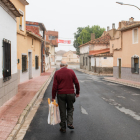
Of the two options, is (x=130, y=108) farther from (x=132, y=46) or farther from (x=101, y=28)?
(x=101, y=28)

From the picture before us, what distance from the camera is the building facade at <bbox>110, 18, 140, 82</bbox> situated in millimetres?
18031

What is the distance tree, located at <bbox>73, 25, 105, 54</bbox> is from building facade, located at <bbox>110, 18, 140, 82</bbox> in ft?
107

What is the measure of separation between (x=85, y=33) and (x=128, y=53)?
39.8 metres

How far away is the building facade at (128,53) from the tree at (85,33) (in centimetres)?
3269

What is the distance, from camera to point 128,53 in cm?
1952

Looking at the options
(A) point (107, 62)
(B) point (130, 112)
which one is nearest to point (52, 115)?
(B) point (130, 112)

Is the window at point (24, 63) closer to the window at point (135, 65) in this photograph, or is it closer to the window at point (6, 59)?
the window at point (6, 59)

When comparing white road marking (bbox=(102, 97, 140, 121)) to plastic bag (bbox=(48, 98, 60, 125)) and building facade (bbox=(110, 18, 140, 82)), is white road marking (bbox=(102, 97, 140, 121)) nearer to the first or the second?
plastic bag (bbox=(48, 98, 60, 125))

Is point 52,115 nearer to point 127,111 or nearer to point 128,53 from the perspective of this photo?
point 127,111

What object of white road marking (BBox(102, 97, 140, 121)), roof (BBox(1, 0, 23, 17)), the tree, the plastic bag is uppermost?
the tree

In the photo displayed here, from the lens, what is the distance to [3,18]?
774 centimetres

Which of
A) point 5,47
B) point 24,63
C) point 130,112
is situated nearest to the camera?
point 130,112

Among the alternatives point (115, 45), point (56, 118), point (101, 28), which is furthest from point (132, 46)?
point (101, 28)

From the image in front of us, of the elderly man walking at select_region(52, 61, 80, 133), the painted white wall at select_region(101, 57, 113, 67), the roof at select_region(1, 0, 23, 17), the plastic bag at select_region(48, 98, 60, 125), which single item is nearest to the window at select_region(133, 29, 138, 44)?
the painted white wall at select_region(101, 57, 113, 67)
